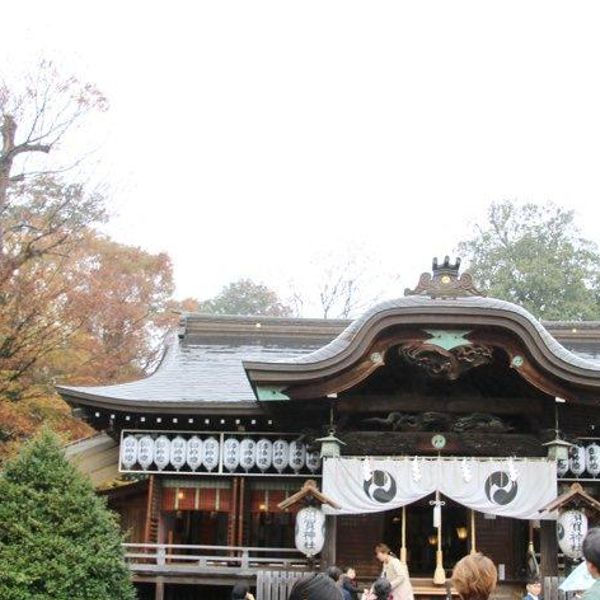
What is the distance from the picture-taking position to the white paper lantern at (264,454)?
16578mm

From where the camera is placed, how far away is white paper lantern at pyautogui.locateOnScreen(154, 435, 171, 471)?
16.6 m

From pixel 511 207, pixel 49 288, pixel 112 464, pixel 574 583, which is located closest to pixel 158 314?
pixel 49 288

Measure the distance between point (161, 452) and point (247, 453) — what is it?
60.5 inches

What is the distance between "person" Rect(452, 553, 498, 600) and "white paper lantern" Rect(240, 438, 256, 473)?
41.9 ft

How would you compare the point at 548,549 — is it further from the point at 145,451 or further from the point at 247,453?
the point at 145,451

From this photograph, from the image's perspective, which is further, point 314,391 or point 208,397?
point 208,397

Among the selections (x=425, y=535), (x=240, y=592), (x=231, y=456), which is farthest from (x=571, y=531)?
(x=240, y=592)

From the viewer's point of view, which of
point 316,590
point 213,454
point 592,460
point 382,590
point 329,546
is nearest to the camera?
point 316,590

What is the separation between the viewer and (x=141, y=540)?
1802 centimetres

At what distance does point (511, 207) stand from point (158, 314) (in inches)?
776

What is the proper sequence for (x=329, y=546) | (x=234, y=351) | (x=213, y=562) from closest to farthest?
(x=329, y=546) < (x=213, y=562) < (x=234, y=351)

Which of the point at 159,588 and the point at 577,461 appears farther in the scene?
the point at 577,461

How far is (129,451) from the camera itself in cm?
1669

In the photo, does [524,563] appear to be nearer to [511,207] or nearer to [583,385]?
[583,385]
